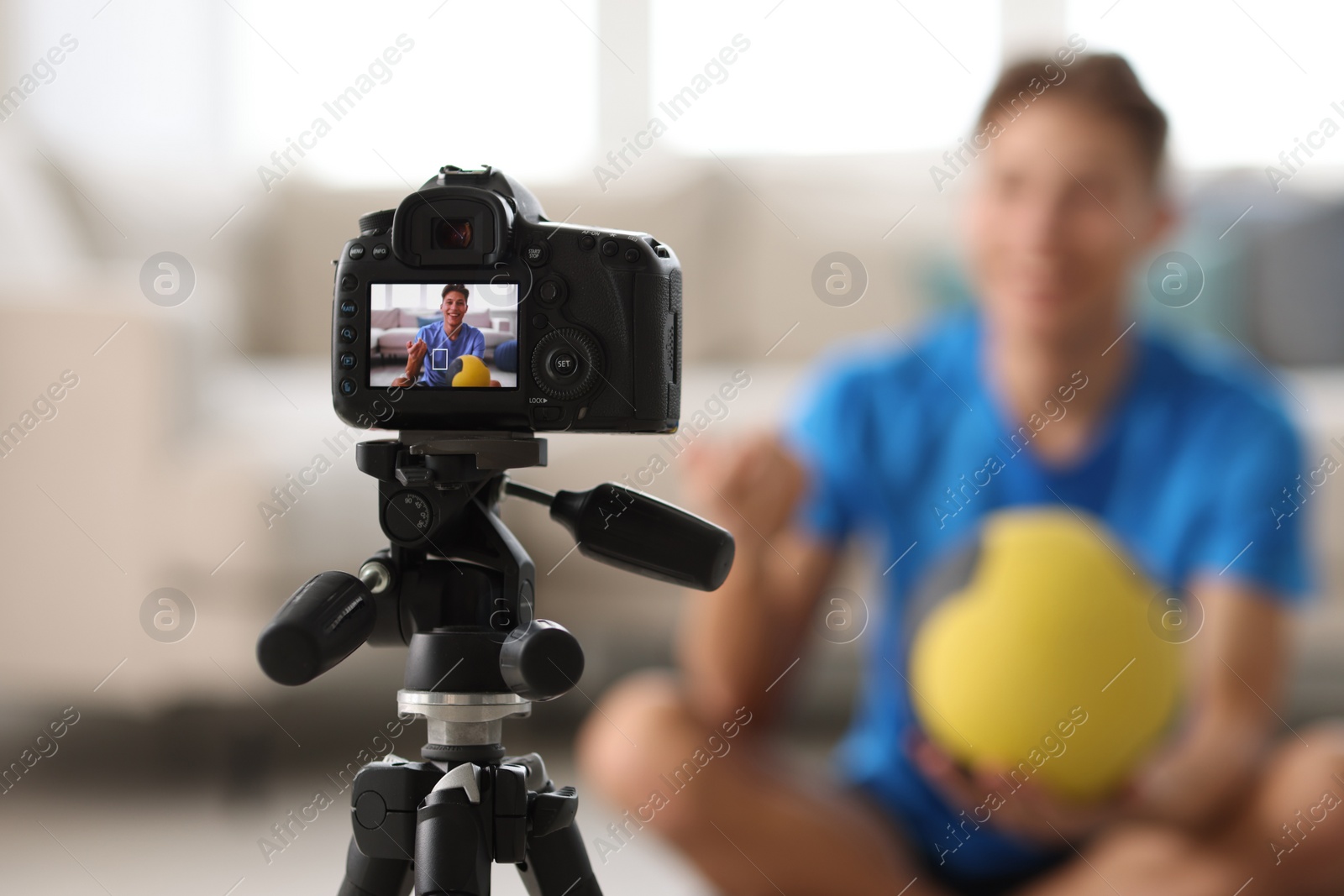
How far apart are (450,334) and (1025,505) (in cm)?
93

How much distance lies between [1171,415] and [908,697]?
0.44 m

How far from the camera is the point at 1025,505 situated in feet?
4.51

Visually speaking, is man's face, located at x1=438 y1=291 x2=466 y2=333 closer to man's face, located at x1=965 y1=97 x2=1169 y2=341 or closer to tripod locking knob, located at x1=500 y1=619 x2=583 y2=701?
tripod locking knob, located at x1=500 y1=619 x2=583 y2=701

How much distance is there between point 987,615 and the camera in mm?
1197

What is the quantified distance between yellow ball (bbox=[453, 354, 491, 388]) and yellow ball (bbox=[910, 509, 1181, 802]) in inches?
29.3

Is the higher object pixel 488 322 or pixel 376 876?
pixel 488 322

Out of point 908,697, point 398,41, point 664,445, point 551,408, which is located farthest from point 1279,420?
point 398,41

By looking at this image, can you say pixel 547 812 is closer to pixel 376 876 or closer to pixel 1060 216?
pixel 376 876

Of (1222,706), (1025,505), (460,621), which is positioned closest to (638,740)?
(1025,505)

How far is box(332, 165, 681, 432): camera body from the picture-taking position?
60cm

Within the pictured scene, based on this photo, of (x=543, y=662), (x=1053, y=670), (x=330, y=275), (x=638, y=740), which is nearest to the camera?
(x=543, y=662)

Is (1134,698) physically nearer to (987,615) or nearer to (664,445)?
(987,615)

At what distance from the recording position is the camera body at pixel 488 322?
595mm

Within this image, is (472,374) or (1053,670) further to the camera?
(1053,670)
